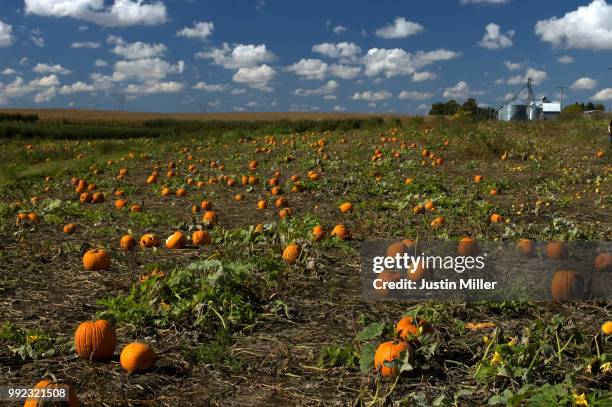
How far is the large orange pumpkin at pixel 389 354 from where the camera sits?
3355mm

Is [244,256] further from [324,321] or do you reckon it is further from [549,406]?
[549,406]

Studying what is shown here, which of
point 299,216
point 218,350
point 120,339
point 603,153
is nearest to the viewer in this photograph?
point 218,350

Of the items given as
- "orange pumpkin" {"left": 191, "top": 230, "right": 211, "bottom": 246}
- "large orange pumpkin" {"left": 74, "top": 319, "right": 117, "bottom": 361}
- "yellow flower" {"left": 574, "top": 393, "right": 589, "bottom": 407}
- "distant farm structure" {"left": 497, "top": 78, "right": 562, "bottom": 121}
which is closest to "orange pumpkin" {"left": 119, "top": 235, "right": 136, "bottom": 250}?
"orange pumpkin" {"left": 191, "top": 230, "right": 211, "bottom": 246}

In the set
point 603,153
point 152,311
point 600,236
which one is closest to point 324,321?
point 152,311

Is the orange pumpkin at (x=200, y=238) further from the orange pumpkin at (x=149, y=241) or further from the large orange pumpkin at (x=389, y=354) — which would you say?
the large orange pumpkin at (x=389, y=354)

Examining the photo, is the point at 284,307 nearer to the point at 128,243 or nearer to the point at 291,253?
the point at 291,253

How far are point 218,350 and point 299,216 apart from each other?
4792mm

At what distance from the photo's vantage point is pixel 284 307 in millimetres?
4676

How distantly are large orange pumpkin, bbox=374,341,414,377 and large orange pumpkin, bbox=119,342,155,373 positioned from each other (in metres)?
1.44

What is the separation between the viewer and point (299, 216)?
855 cm

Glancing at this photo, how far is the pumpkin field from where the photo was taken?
3.35 meters

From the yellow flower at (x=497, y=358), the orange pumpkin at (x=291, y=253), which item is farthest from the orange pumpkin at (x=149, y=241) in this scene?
the yellow flower at (x=497, y=358)

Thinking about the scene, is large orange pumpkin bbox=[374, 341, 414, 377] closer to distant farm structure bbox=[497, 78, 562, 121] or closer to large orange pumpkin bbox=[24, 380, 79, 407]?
large orange pumpkin bbox=[24, 380, 79, 407]

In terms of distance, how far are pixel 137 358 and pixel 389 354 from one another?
1.58 meters
